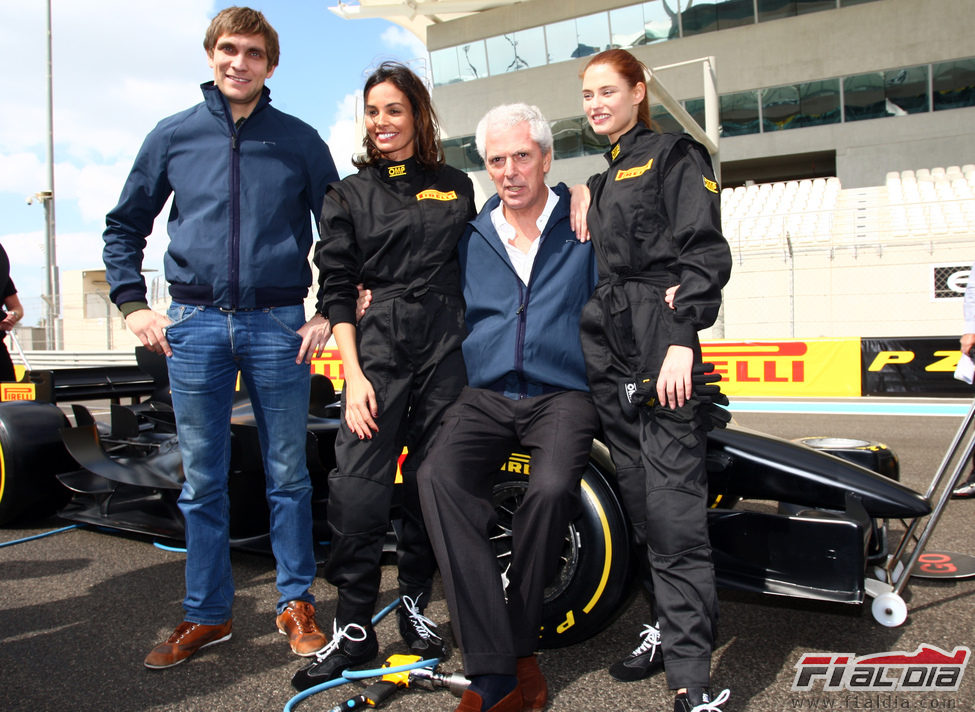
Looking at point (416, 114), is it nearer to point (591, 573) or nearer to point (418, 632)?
point (591, 573)

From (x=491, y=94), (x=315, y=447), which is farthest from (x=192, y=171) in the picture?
(x=491, y=94)

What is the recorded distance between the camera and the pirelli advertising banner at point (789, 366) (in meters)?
10.6

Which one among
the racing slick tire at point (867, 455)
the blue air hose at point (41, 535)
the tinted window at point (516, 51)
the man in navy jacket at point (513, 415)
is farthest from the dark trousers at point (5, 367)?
the tinted window at point (516, 51)

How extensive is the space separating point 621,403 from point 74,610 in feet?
7.45

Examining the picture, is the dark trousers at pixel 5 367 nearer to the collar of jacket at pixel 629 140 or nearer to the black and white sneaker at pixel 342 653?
the black and white sneaker at pixel 342 653

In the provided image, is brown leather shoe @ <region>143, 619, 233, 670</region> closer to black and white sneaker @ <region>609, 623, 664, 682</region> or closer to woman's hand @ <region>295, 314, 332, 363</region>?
woman's hand @ <region>295, 314, 332, 363</region>

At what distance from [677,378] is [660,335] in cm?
14

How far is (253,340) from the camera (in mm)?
2650

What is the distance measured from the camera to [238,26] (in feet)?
8.53

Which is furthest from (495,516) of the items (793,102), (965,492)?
(793,102)

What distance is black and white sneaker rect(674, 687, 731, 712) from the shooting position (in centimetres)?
203

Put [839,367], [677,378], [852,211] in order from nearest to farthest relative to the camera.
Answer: [677,378], [839,367], [852,211]

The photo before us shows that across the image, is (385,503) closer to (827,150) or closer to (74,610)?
(74,610)

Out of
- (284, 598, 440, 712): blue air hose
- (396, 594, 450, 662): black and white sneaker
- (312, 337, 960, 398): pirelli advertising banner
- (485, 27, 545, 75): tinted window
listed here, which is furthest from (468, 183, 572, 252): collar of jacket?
(485, 27, 545, 75): tinted window
